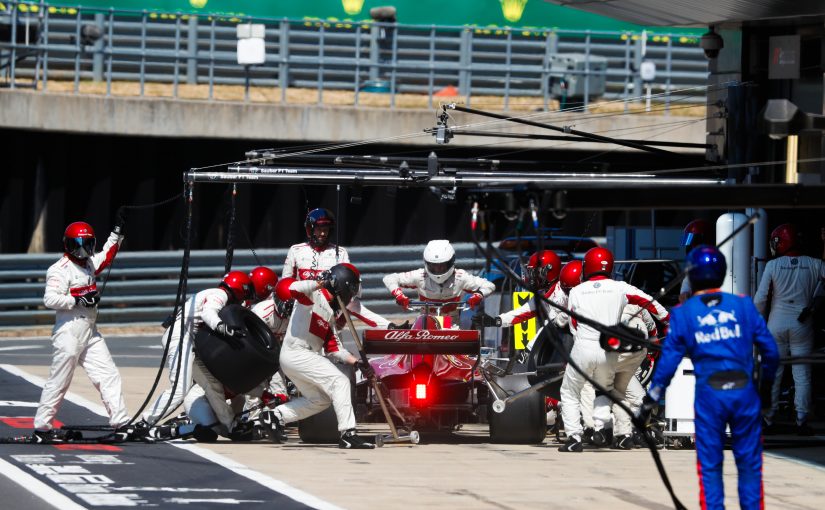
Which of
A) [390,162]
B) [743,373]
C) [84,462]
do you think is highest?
[390,162]

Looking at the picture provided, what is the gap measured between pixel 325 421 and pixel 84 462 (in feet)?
Answer: 8.29

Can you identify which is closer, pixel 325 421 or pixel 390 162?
pixel 325 421

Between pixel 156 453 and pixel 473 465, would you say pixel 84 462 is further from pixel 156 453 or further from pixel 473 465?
pixel 473 465

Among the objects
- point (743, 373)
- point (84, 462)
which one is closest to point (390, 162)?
point (84, 462)

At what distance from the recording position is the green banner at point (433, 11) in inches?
1193

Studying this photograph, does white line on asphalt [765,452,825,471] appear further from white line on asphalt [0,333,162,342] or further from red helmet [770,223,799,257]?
white line on asphalt [0,333,162,342]

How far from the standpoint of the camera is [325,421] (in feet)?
50.1

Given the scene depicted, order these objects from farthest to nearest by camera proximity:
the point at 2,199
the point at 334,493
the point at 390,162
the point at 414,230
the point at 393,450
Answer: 1. the point at 414,230
2. the point at 2,199
3. the point at 390,162
4. the point at 393,450
5. the point at 334,493

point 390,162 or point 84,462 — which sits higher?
point 390,162

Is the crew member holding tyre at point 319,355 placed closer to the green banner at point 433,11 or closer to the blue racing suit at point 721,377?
the blue racing suit at point 721,377

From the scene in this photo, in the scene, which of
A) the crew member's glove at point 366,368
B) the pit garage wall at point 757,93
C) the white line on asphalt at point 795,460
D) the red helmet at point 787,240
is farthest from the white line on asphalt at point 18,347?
the white line on asphalt at point 795,460

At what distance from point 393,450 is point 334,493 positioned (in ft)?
9.22

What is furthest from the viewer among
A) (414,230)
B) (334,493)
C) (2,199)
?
(414,230)

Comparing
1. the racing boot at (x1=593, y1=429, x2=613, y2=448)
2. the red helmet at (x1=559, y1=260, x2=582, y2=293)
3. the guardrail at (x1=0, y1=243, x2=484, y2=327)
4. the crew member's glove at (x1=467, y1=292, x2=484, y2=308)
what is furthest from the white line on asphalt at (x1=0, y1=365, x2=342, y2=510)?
the guardrail at (x1=0, y1=243, x2=484, y2=327)
